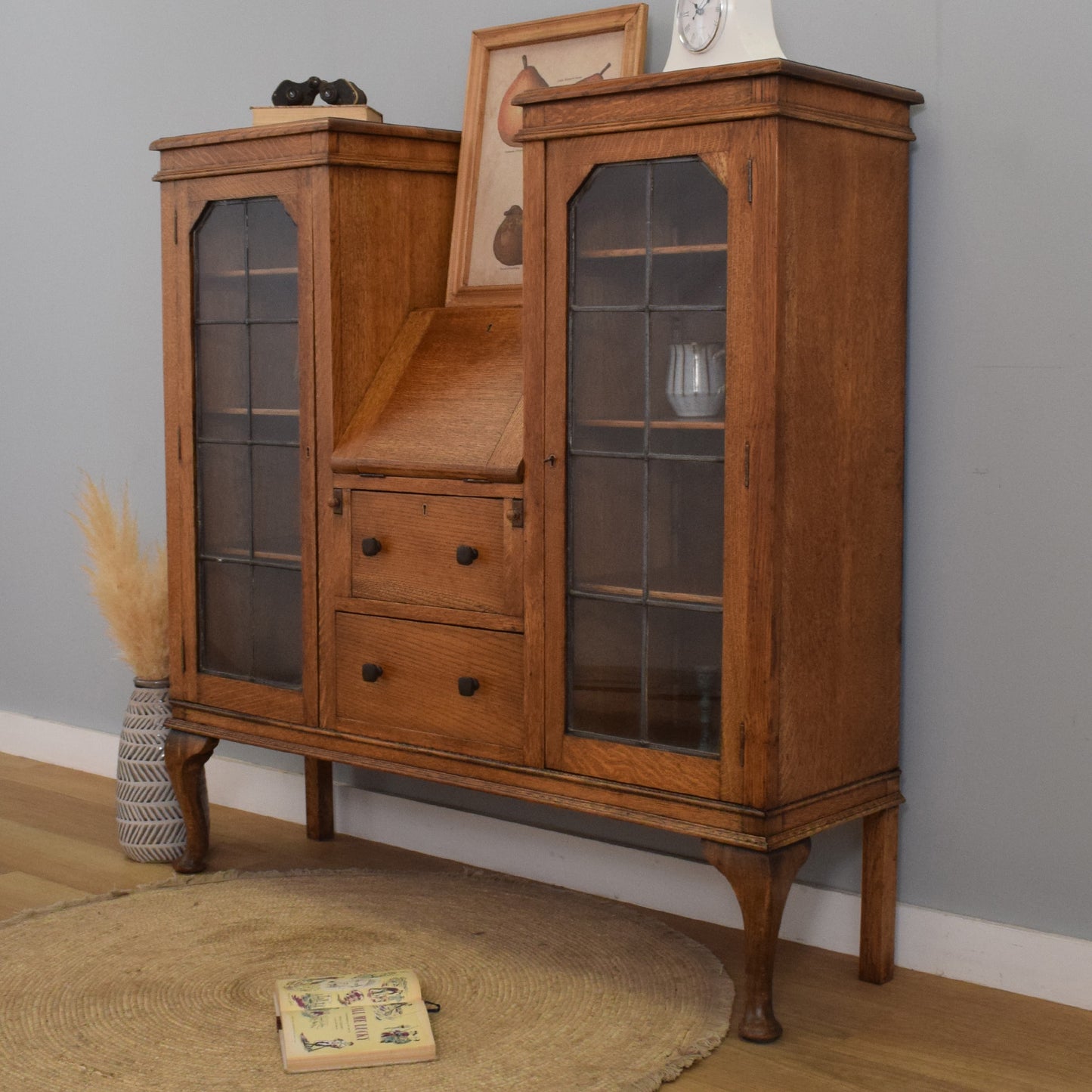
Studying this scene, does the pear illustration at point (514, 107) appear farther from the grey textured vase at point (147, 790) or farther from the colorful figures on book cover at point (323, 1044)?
the colorful figures on book cover at point (323, 1044)

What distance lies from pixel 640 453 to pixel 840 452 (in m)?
0.33

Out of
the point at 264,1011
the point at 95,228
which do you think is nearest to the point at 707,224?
the point at 264,1011

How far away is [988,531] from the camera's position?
251 centimetres

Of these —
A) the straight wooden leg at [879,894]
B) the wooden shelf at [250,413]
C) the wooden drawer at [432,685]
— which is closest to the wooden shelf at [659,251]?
the wooden drawer at [432,685]

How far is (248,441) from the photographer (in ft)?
9.84

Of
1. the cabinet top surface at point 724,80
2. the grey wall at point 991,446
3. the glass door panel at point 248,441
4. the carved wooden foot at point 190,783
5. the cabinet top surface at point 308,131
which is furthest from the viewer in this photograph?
the carved wooden foot at point 190,783

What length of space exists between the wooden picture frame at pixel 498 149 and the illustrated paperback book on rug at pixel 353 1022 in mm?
1317

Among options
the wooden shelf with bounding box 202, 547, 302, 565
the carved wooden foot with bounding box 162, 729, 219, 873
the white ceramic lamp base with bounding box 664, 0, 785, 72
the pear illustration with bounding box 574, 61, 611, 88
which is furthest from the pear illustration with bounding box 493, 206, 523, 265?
the carved wooden foot with bounding box 162, 729, 219, 873

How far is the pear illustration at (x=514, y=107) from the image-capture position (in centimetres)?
296

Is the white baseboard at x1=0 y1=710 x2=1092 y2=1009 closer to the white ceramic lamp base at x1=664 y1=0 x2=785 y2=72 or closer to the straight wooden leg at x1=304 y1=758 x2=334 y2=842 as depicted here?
the straight wooden leg at x1=304 y1=758 x2=334 y2=842

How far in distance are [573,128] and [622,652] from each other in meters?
0.86

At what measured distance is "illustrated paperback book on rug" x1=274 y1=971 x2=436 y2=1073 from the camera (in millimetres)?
2244

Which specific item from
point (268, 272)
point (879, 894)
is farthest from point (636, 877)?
point (268, 272)

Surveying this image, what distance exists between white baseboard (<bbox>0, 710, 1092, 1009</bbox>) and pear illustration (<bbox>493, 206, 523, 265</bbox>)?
121 centimetres
